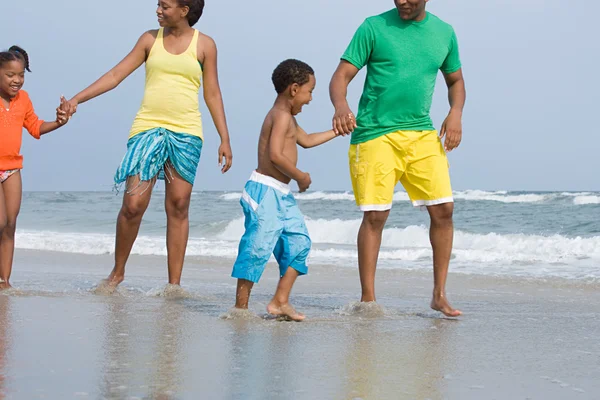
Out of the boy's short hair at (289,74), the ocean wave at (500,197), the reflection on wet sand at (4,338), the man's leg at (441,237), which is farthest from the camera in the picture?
the ocean wave at (500,197)

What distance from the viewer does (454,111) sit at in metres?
4.82

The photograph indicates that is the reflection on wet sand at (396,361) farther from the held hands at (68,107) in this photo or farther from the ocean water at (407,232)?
the ocean water at (407,232)

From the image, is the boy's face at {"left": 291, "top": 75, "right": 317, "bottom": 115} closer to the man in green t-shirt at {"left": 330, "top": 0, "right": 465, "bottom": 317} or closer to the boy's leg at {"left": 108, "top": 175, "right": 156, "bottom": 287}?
the man in green t-shirt at {"left": 330, "top": 0, "right": 465, "bottom": 317}

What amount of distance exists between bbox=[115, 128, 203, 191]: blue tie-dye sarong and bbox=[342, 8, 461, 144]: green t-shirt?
3.81ft

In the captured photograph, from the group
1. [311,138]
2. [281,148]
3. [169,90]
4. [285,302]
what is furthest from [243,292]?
[169,90]

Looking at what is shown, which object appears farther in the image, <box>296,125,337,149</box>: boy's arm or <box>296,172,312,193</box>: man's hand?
<box>296,125,337,149</box>: boy's arm

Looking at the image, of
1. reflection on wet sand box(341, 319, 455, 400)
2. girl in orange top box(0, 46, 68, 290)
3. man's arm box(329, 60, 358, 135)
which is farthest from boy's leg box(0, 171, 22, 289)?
reflection on wet sand box(341, 319, 455, 400)

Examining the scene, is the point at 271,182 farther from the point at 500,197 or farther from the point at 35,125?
the point at 500,197

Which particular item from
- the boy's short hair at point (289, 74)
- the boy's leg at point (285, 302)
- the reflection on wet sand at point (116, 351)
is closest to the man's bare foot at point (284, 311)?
the boy's leg at point (285, 302)

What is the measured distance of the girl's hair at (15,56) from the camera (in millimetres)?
5414

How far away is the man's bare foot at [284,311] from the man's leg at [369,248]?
532 mm

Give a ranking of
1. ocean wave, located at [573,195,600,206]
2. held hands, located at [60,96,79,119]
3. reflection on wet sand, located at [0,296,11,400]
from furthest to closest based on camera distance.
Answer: ocean wave, located at [573,195,600,206], held hands, located at [60,96,79,119], reflection on wet sand, located at [0,296,11,400]

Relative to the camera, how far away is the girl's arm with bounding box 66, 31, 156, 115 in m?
5.12

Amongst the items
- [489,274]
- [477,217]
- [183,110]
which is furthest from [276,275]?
Answer: [477,217]
